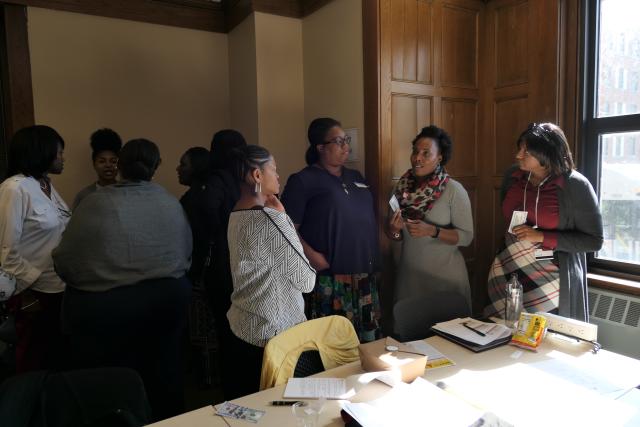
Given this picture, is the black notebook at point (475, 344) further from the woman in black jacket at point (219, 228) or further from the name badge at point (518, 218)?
the woman in black jacket at point (219, 228)

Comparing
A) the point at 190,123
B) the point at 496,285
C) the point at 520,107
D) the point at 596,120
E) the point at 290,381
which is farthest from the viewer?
the point at 190,123

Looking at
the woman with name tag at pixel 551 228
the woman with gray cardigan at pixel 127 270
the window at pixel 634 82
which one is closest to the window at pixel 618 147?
the window at pixel 634 82

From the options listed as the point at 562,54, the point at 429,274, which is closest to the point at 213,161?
the point at 429,274

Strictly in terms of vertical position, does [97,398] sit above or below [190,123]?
below

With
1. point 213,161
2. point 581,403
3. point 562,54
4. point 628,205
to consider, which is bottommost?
point 581,403

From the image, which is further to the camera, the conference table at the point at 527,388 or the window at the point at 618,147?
the window at the point at 618,147

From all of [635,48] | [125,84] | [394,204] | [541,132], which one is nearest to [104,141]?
[125,84]

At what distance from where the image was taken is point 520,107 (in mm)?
2900

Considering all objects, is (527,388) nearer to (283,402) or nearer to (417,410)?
(417,410)

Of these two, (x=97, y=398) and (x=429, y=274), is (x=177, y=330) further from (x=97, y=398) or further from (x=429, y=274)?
(x=429, y=274)

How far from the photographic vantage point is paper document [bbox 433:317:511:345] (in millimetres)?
1797

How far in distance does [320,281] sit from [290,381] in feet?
3.25

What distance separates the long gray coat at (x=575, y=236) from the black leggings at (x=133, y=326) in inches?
68.4

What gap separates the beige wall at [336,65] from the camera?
9.40ft
